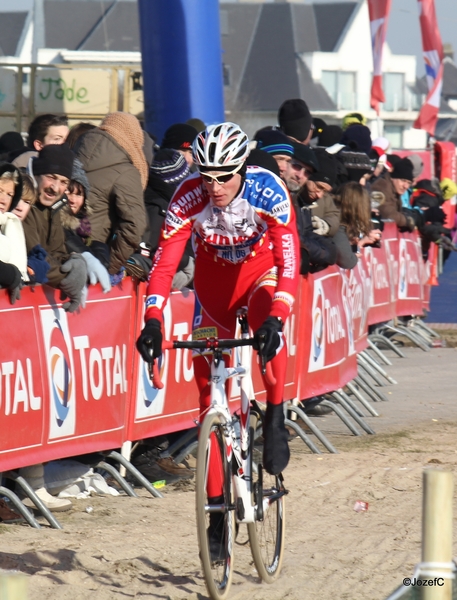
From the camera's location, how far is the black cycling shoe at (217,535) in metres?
4.95

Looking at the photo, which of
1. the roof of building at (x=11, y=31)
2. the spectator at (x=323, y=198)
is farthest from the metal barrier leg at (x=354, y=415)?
the roof of building at (x=11, y=31)

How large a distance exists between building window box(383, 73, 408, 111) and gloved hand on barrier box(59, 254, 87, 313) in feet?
244

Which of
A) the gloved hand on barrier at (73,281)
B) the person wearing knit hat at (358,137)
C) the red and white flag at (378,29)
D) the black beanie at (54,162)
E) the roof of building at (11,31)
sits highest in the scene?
the roof of building at (11,31)

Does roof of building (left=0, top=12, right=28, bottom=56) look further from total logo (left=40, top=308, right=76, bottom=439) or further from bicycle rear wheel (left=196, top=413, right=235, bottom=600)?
bicycle rear wheel (left=196, top=413, right=235, bottom=600)

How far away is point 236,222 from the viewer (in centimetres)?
522

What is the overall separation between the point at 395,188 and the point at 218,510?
1025 cm

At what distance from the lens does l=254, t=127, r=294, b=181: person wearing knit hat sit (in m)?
7.87

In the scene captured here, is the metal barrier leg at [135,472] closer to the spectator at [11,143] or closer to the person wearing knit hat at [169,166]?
the person wearing knit hat at [169,166]

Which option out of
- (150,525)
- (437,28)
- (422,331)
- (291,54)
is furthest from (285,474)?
(291,54)

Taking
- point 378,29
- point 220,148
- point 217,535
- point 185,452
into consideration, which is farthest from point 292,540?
point 378,29

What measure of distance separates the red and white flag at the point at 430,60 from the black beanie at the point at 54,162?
15.7 meters

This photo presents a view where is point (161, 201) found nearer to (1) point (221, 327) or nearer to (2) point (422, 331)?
(1) point (221, 327)

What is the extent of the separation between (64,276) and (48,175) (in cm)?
60

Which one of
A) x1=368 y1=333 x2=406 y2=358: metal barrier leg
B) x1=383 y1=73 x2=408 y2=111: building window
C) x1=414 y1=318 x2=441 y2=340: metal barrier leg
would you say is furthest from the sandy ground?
x1=383 y1=73 x2=408 y2=111: building window
